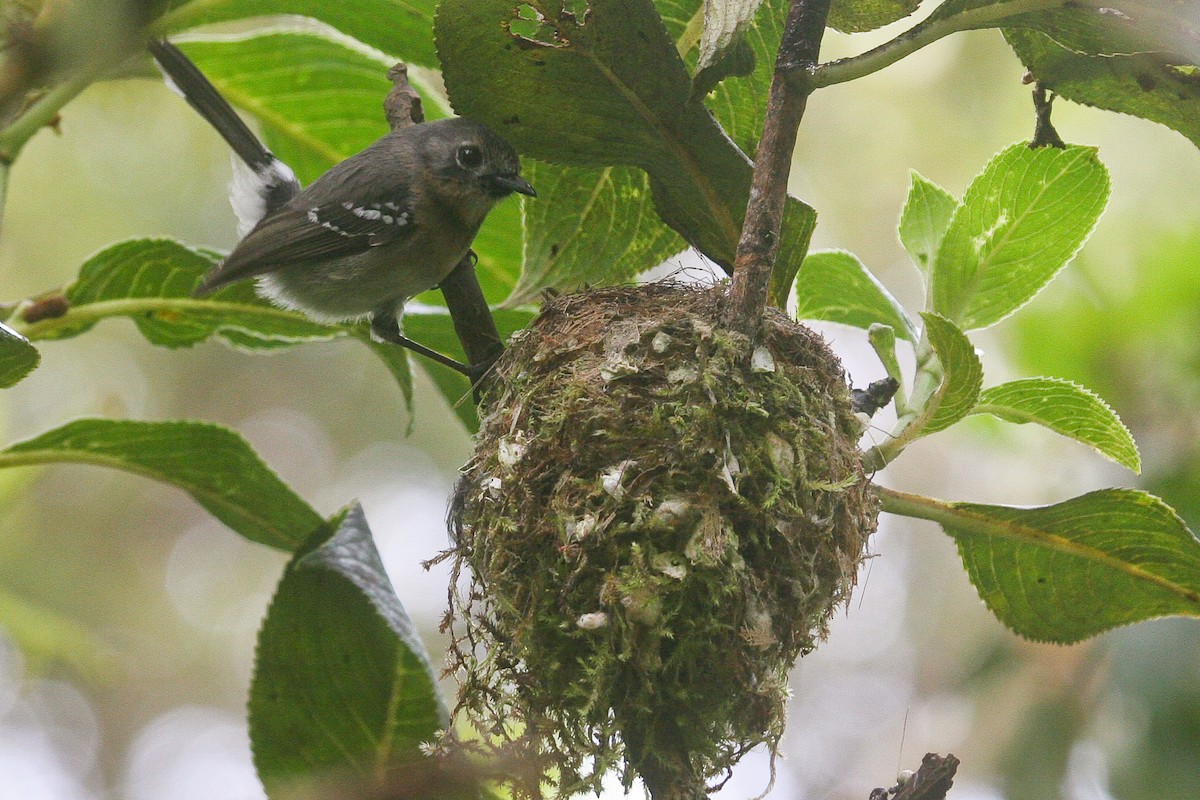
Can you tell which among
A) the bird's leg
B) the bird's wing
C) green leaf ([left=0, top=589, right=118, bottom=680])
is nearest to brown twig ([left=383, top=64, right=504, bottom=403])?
the bird's leg

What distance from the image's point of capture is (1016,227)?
2.51 metres

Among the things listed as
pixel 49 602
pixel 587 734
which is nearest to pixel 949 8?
pixel 587 734

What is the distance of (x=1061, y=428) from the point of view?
2.45 meters

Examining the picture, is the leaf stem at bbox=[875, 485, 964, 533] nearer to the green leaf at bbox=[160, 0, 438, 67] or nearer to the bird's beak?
the green leaf at bbox=[160, 0, 438, 67]

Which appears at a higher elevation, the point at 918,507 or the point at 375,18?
the point at 375,18

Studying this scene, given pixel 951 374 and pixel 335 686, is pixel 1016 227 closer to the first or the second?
pixel 951 374

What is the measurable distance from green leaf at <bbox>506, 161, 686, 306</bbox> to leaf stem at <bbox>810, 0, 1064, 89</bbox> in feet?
2.62

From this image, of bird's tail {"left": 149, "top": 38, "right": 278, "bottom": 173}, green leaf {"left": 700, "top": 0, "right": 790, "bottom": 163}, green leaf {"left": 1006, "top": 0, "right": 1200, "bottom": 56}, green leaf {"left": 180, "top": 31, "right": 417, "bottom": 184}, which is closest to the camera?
green leaf {"left": 1006, "top": 0, "right": 1200, "bottom": 56}

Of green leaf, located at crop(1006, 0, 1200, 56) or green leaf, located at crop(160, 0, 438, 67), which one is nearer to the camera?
green leaf, located at crop(1006, 0, 1200, 56)

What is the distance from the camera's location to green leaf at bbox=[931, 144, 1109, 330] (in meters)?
2.47

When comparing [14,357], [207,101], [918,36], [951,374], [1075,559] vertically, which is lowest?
[1075,559]

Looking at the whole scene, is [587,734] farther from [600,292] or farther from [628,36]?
[628,36]

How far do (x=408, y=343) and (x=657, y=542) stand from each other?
1273 mm

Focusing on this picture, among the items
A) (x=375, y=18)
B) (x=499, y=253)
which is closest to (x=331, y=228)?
(x=499, y=253)
